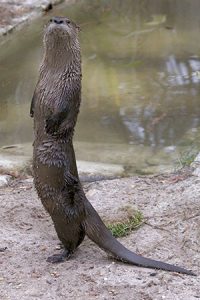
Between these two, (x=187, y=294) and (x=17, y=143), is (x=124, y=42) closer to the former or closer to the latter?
(x=17, y=143)

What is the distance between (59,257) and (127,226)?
1.75 feet

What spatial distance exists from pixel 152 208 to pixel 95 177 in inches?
38.1

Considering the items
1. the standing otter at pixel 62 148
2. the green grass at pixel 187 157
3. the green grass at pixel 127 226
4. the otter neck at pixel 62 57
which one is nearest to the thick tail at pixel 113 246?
the standing otter at pixel 62 148

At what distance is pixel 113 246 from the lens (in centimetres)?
352

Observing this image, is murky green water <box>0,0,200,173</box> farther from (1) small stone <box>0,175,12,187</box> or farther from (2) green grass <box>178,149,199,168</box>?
(1) small stone <box>0,175,12,187</box>

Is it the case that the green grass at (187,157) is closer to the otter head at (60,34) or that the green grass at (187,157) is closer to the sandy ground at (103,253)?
the sandy ground at (103,253)

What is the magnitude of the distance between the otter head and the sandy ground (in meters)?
1.13

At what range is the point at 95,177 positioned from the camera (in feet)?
16.8

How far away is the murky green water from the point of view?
248 inches

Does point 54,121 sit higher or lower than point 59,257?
higher

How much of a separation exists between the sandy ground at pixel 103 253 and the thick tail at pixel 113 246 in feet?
0.11

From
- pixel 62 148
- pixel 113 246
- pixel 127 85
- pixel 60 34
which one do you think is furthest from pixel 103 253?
pixel 127 85

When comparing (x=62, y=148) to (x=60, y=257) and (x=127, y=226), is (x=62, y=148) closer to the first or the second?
(x=60, y=257)

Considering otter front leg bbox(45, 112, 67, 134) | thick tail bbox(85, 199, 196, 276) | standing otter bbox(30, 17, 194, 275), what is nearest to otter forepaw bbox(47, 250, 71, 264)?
standing otter bbox(30, 17, 194, 275)
